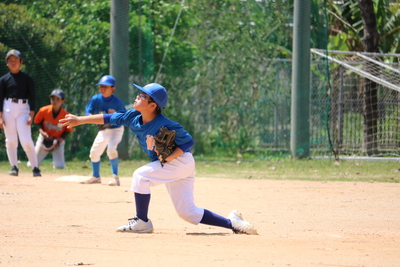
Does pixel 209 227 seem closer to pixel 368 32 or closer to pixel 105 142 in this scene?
pixel 105 142

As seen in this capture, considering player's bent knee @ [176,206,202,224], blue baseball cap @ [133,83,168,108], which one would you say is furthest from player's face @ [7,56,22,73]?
player's bent knee @ [176,206,202,224]

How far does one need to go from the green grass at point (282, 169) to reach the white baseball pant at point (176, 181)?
5.59 m

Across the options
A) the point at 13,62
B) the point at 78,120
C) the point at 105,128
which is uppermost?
the point at 13,62

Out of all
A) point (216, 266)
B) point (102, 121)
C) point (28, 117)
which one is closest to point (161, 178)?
point (102, 121)

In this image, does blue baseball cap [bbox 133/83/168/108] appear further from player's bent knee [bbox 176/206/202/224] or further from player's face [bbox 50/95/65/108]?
player's face [bbox 50/95/65/108]

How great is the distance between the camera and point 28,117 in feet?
35.2

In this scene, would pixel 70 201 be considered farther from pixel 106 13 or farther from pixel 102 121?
pixel 106 13

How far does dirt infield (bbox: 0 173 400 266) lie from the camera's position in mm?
4562

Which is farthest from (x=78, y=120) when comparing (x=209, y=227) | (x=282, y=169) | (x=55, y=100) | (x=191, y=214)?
(x=282, y=169)

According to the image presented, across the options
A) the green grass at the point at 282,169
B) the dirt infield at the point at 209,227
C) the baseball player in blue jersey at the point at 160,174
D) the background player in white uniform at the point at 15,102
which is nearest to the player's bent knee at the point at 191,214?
the baseball player in blue jersey at the point at 160,174

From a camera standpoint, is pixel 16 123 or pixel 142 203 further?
pixel 16 123

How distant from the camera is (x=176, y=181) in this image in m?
5.78

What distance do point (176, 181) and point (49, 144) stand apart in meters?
8.16

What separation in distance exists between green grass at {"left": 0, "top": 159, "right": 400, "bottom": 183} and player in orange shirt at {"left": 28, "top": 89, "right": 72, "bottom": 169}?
34cm
